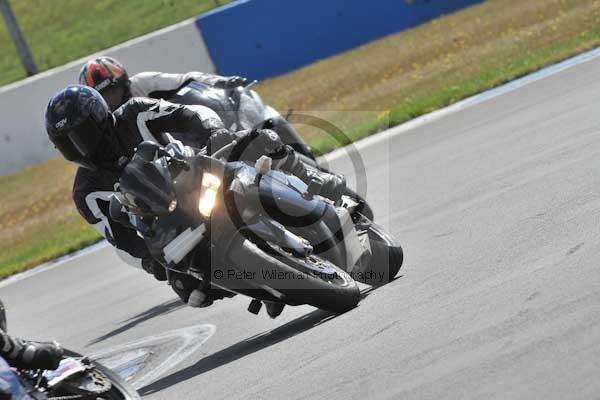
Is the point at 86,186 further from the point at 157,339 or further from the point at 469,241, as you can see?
the point at 469,241

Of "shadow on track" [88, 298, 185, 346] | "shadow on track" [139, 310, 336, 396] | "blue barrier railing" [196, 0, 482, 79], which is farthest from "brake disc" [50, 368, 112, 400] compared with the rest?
"blue barrier railing" [196, 0, 482, 79]

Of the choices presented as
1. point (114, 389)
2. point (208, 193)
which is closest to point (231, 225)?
point (208, 193)

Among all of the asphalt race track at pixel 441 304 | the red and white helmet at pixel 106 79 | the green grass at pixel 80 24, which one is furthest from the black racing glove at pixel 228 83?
the green grass at pixel 80 24

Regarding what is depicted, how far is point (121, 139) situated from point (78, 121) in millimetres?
488

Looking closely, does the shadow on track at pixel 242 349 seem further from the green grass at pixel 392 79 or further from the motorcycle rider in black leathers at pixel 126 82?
the green grass at pixel 392 79

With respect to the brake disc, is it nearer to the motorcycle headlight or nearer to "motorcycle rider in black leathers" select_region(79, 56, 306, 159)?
the motorcycle headlight

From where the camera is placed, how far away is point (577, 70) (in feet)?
44.2

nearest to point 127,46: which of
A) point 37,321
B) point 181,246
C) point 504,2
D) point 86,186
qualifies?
point 504,2

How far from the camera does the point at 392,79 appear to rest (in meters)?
19.1

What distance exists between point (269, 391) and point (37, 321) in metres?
5.12

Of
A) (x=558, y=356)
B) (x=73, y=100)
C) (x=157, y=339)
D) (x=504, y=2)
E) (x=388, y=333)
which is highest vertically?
(x=73, y=100)

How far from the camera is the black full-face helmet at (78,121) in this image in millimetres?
7195

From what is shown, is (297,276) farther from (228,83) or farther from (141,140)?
(228,83)

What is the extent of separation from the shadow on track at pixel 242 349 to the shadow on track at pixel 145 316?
6.26 ft
